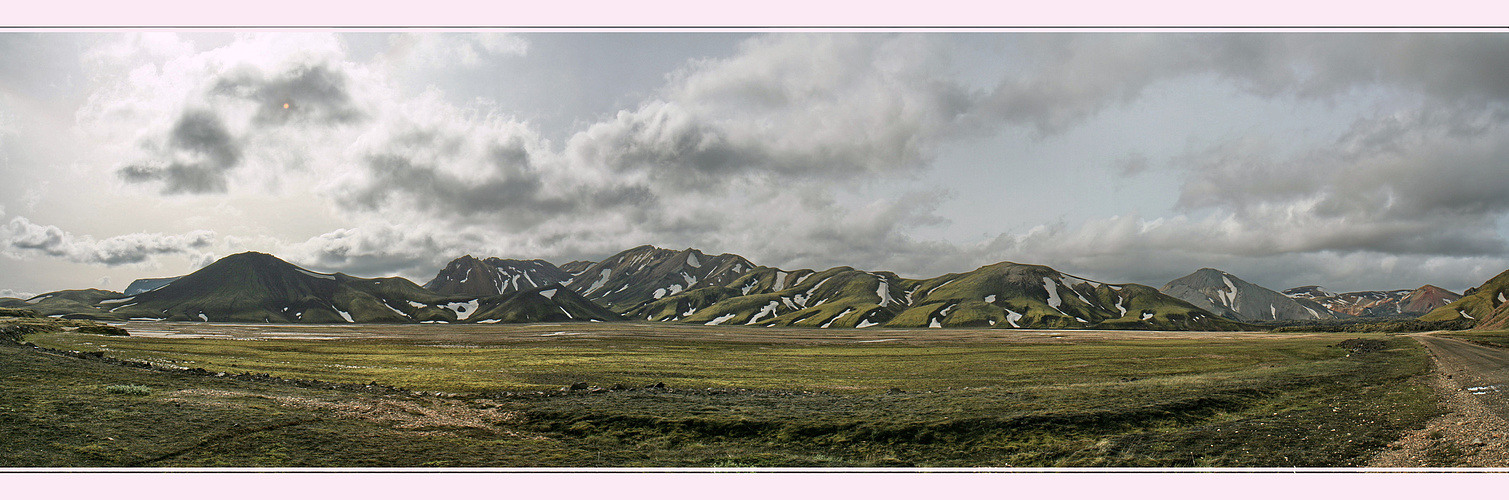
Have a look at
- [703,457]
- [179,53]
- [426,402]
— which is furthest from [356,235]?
[703,457]

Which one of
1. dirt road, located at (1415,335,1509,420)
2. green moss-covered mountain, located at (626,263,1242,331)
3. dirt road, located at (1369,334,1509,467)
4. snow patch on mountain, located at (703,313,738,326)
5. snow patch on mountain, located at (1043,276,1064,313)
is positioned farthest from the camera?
snow patch on mountain, located at (703,313,738,326)

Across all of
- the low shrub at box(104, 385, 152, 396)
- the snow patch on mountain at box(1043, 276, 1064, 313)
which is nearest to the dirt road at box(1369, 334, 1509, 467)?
the low shrub at box(104, 385, 152, 396)

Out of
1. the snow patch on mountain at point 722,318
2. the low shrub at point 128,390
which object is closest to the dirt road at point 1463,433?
the low shrub at point 128,390

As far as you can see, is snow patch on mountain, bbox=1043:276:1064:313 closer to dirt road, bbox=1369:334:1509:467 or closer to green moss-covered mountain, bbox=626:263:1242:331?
green moss-covered mountain, bbox=626:263:1242:331

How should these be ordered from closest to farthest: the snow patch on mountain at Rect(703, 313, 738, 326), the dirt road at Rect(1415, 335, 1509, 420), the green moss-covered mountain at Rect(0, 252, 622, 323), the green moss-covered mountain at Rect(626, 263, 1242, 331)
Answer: the dirt road at Rect(1415, 335, 1509, 420)
the green moss-covered mountain at Rect(0, 252, 622, 323)
the green moss-covered mountain at Rect(626, 263, 1242, 331)
the snow patch on mountain at Rect(703, 313, 738, 326)

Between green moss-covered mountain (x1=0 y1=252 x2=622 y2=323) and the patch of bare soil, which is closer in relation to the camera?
the patch of bare soil

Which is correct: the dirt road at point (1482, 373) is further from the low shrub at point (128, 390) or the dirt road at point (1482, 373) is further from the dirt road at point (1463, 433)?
the low shrub at point (128, 390)

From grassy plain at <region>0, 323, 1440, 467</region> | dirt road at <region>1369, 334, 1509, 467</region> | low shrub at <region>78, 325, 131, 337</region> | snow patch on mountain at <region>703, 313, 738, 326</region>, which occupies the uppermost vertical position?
low shrub at <region>78, 325, 131, 337</region>

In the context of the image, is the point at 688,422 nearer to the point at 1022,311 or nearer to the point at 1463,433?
the point at 1463,433
